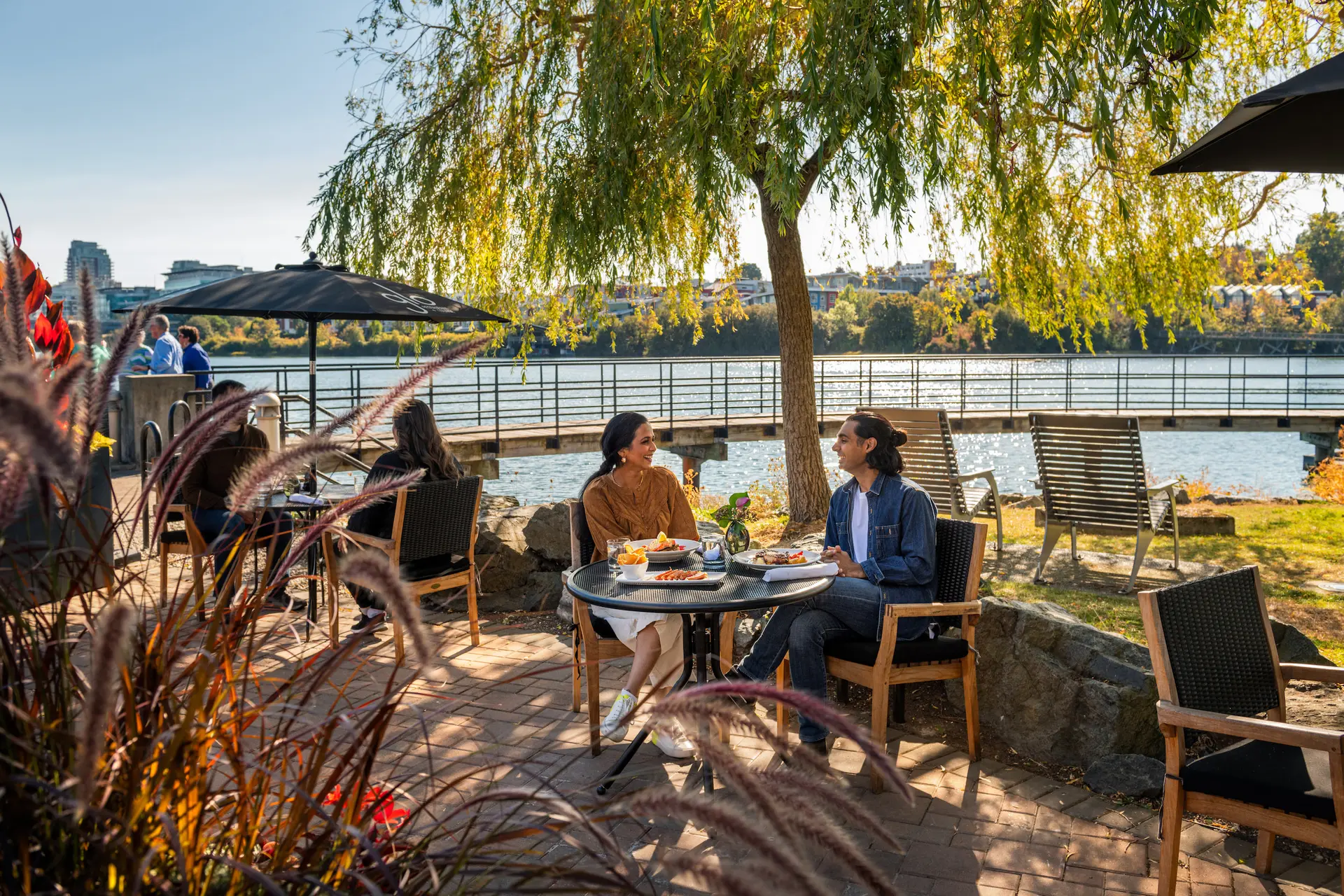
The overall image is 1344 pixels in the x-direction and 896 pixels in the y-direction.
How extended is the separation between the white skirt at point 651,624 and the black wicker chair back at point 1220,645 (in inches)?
69.8

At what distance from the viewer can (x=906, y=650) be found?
147 inches

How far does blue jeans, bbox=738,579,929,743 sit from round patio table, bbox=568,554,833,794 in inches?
6.8

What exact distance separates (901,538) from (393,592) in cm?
325

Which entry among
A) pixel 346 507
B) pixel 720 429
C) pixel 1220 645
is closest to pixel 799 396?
pixel 1220 645

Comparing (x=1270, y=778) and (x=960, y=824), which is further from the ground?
(x=1270, y=778)

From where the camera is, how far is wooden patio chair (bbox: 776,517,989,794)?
3609 mm

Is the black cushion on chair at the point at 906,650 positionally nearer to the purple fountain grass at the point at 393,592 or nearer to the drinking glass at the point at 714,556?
the drinking glass at the point at 714,556

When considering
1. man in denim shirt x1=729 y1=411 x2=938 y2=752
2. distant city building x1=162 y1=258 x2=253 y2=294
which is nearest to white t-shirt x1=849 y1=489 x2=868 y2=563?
man in denim shirt x1=729 y1=411 x2=938 y2=752

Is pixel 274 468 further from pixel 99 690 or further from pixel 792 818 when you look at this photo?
pixel 792 818

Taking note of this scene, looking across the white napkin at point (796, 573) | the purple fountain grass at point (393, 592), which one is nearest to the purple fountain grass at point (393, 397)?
the purple fountain grass at point (393, 592)

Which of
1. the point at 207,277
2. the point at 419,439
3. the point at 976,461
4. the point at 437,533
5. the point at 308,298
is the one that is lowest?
the point at 976,461

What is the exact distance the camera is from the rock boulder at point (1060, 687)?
3.62 m

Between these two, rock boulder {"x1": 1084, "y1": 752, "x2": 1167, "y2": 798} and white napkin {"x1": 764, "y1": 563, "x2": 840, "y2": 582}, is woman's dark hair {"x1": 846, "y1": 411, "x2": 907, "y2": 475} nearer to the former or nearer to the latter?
white napkin {"x1": 764, "y1": 563, "x2": 840, "y2": 582}

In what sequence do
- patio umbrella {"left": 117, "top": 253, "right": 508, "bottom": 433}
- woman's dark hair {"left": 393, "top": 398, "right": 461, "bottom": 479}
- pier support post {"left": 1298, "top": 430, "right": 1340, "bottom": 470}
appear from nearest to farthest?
1. woman's dark hair {"left": 393, "top": 398, "right": 461, "bottom": 479}
2. patio umbrella {"left": 117, "top": 253, "right": 508, "bottom": 433}
3. pier support post {"left": 1298, "top": 430, "right": 1340, "bottom": 470}
